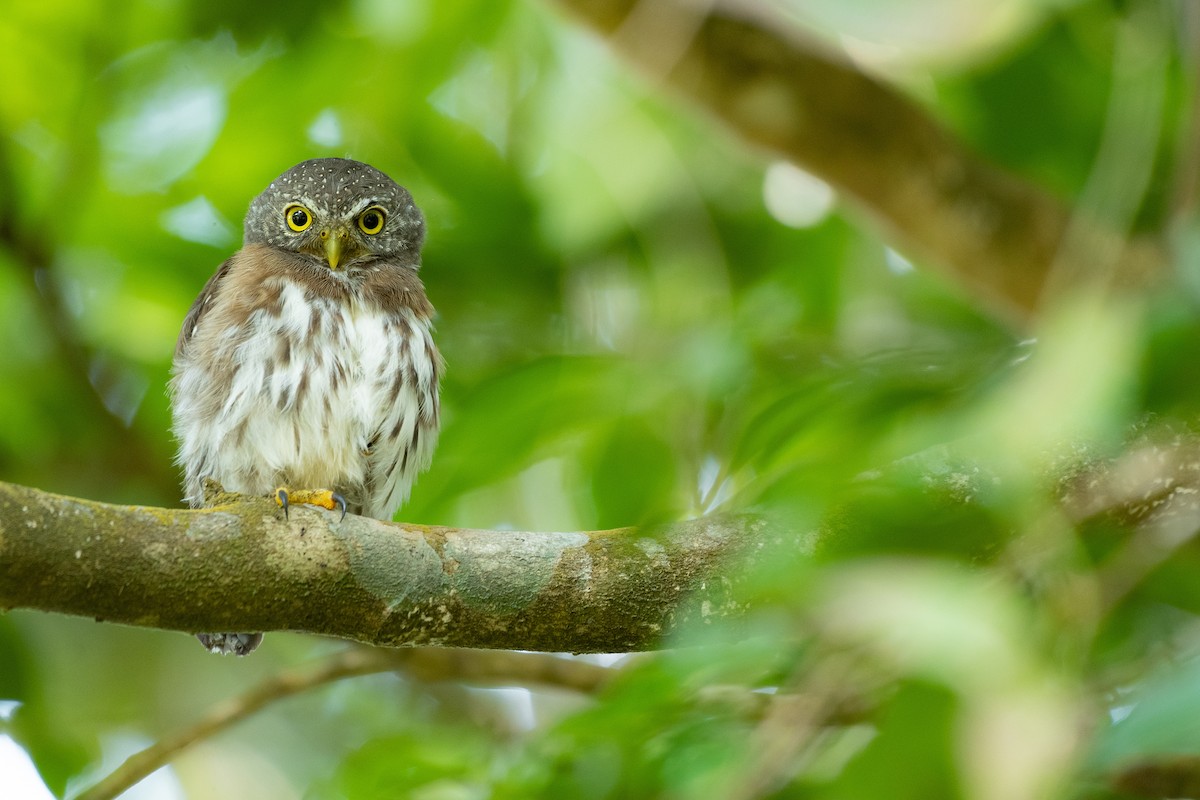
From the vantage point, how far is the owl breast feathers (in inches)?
136

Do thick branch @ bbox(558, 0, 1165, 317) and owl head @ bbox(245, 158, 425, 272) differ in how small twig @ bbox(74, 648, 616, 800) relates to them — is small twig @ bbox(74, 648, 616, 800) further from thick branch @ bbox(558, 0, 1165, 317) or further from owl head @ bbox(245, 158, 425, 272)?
thick branch @ bbox(558, 0, 1165, 317)

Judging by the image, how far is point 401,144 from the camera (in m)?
4.35

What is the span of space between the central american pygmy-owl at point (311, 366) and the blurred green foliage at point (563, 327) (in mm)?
269

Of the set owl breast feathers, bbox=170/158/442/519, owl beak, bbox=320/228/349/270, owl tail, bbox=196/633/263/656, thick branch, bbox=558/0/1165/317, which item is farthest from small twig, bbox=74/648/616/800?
thick branch, bbox=558/0/1165/317

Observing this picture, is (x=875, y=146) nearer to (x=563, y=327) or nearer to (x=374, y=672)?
(x=563, y=327)

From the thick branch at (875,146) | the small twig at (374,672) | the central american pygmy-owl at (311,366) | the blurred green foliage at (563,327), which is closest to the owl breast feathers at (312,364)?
the central american pygmy-owl at (311,366)

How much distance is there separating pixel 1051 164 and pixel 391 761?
331cm

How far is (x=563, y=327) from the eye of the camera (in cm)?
445

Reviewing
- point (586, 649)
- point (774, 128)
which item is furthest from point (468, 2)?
point (586, 649)

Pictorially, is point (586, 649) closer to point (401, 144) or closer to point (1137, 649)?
point (1137, 649)

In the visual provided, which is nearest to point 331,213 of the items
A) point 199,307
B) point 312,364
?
point 199,307

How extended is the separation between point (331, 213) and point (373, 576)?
183 cm

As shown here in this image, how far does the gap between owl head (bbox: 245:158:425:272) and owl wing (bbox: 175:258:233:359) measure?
0.73ft

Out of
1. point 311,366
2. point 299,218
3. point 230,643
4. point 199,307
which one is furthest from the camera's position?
point 299,218
